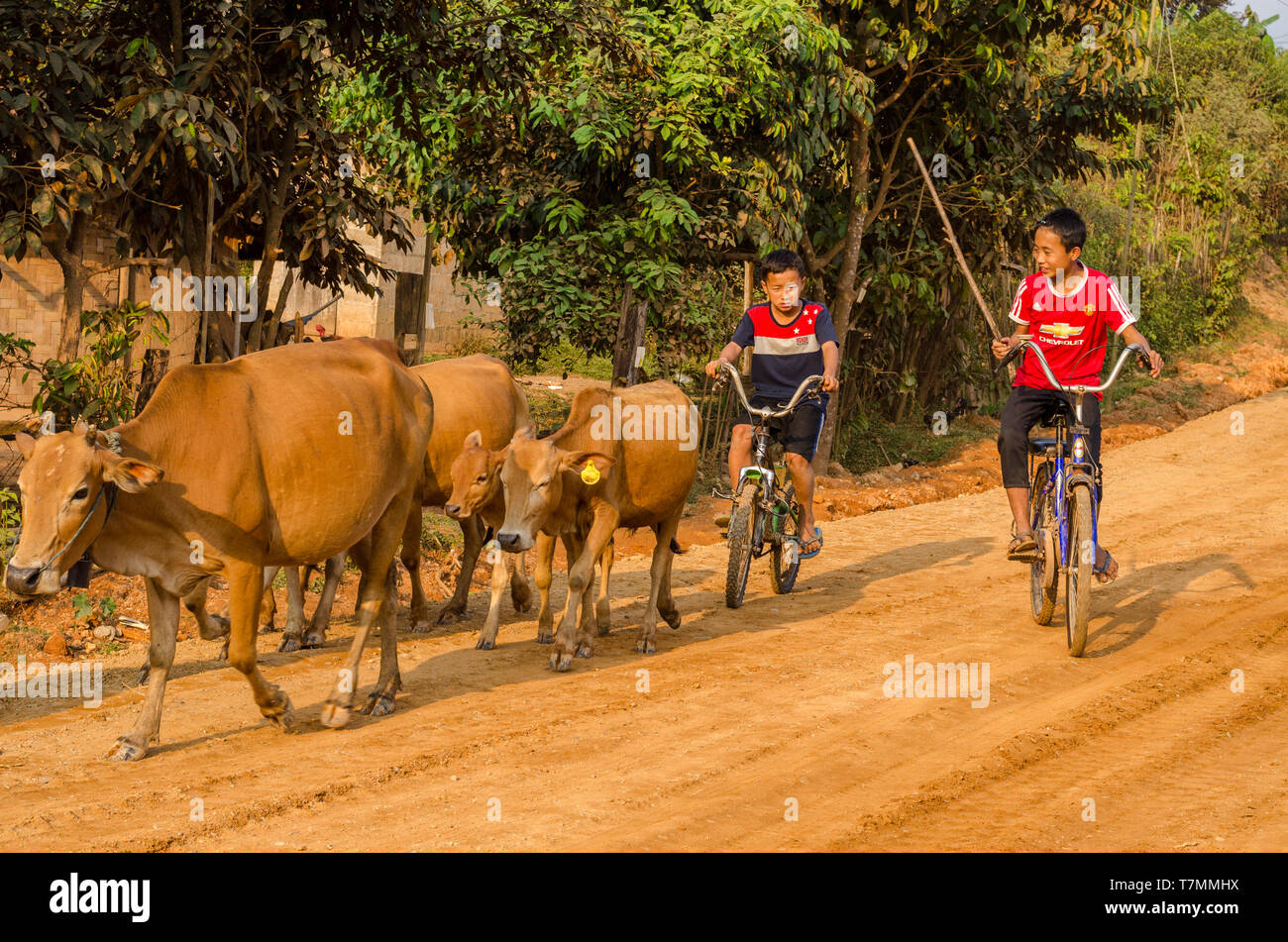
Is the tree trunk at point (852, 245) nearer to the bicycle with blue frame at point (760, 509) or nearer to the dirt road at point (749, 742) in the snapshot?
the bicycle with blue frame at point (760, 509)

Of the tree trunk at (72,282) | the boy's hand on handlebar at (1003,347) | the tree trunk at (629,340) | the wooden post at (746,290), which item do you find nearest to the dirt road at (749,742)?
the boy's hand on handlebar at (1003,347)

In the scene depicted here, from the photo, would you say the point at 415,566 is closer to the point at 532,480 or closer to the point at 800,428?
the point at 532,480

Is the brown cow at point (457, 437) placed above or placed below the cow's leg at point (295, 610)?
above

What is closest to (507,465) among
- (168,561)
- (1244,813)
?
(168,561)

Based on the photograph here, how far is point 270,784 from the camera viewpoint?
5449 mm

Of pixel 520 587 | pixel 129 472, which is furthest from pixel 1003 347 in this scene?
pixel 129 472

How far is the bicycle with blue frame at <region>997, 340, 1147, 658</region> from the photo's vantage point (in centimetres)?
729

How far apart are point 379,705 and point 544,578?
1.54 m

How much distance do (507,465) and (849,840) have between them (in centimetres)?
317

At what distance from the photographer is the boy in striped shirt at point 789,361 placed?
29.2 feet

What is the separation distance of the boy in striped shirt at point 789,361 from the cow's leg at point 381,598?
8.92 feet

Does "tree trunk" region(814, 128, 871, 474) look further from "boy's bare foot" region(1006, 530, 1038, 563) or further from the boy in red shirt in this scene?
"boy's bare foot" region(1006, 530, 1038, 563)

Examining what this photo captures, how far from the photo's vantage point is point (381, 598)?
6824 mm

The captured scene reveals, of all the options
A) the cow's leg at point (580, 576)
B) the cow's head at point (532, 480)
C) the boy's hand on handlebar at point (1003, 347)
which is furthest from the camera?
the boy's hand on handlebar at point (1003, 347)
